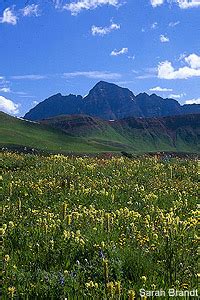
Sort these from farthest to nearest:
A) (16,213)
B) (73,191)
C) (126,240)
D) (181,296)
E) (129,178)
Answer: (129,178)
(73,191)
(16,213)
(126,240)
(181,296)

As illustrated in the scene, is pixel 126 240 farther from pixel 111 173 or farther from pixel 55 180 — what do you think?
pixel 111 173

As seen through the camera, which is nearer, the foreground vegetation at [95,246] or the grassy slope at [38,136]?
the foreground vegetation at [95,246]

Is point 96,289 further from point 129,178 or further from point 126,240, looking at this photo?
point 129,178

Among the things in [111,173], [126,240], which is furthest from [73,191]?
[126,240]

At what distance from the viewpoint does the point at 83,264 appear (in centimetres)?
643

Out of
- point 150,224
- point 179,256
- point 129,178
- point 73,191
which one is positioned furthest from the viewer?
point 129,178

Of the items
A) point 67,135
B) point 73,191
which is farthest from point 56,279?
point 67,135

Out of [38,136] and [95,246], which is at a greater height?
[38,136]

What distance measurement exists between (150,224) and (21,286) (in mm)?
3310

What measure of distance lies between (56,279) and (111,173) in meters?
10.7

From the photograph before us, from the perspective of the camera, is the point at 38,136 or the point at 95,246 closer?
the point at 95,246

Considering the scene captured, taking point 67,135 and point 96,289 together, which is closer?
point 96,289

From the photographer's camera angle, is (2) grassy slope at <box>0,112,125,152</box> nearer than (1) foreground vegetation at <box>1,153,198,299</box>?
No

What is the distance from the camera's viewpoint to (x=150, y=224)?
27.0ft
